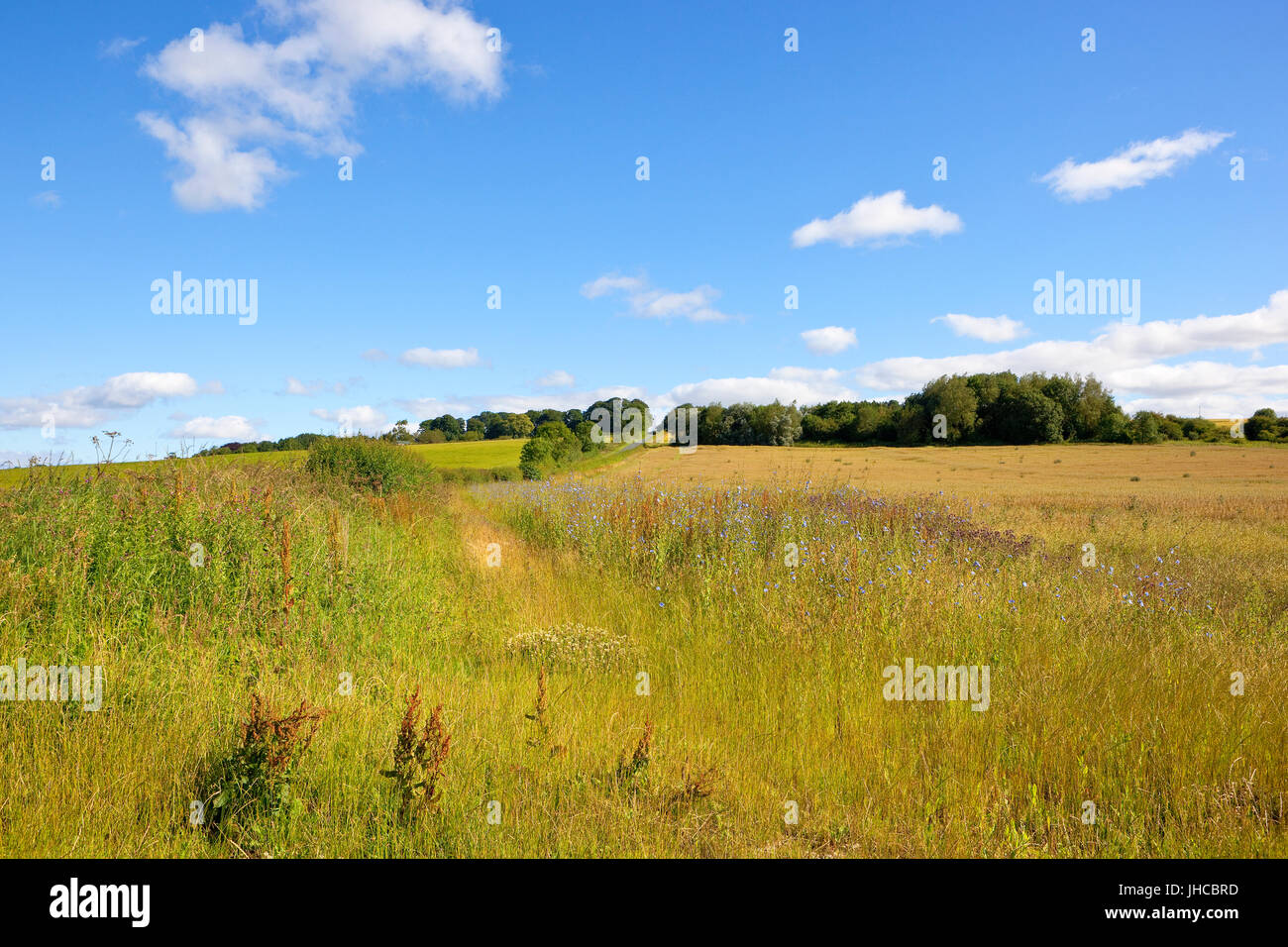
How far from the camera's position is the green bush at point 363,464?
524 inches

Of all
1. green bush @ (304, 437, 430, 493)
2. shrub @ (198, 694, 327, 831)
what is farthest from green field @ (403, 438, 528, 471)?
shrub @ (198, 694, 327, 831)

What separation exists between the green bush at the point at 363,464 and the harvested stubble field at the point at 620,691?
4.92 metres

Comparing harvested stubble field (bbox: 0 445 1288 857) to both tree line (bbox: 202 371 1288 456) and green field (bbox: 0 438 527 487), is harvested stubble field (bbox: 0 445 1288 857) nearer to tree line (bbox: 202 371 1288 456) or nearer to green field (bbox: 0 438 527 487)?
green field (bbox: 0 438 527 487)

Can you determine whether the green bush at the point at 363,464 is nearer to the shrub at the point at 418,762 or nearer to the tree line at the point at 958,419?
the shrub at the point at 418,762

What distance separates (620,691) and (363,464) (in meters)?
11.1

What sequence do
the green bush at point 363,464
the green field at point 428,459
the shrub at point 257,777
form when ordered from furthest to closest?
the green bush at point 363,464
the green field at point 428,459
the shrub at point 257,777

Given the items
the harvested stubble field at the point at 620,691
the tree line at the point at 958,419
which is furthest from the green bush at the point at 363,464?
the tree line at the point at 958,419

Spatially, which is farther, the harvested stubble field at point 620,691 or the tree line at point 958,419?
the tree line at point 958,419

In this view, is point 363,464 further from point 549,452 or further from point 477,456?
point 477,456

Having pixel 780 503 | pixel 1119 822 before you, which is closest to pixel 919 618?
pixel 1119 822

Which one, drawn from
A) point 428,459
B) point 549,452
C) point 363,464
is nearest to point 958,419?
point 549,452

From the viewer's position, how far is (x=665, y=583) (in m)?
7.26

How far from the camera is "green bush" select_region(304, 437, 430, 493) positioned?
43.7ft

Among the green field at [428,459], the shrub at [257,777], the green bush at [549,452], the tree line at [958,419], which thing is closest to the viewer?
the shrub at [257,777]
